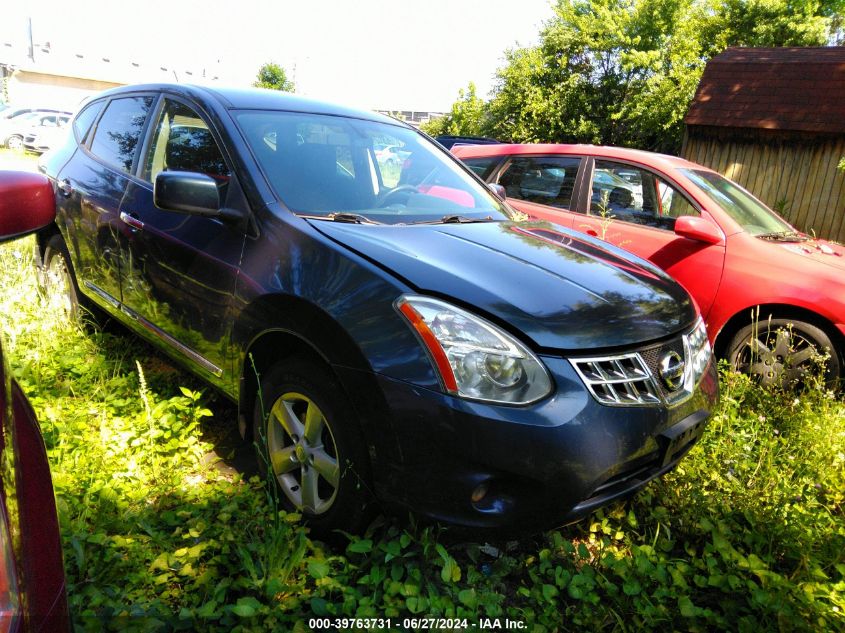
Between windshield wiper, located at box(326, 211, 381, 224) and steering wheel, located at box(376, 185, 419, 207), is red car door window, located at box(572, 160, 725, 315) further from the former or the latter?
windshield wiper, located at box(326, 211, 381, 224)

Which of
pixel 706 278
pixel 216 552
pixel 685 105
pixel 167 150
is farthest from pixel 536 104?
pixel 216 552

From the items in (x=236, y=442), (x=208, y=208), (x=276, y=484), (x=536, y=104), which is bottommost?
(x=236, y=442)

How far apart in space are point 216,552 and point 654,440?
5.24ft

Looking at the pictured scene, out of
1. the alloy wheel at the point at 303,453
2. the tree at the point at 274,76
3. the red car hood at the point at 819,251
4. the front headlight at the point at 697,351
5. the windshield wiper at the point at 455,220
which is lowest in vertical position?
the alloy wheel at the point at 303,453

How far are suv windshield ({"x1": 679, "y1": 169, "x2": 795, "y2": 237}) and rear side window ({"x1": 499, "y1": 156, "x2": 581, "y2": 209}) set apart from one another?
91cm

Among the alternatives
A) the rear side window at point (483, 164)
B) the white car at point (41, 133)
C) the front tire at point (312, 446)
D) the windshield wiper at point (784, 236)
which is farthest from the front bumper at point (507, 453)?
the white car at point (41, 133)

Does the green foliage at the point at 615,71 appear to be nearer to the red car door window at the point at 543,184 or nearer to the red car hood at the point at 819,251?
the red car door window at the point at 543,184

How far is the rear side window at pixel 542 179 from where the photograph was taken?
514 centimetres

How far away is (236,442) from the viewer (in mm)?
3084

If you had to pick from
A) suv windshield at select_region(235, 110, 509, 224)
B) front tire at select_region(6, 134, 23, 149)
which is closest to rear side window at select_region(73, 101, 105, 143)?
suv windshield at select_region(235, 110, 509, 224)

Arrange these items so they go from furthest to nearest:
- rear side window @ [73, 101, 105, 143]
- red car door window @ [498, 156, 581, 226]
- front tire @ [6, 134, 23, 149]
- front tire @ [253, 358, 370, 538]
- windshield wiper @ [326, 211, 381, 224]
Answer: front tire @ [6, 134, 23, 149], red car door window @ [498, 156, 581, 226], rear side window @ [73, 101, 105, 143], windshield wiper @ [326, 211, 381, 224], front tire @ [253, 358, 370, 538]

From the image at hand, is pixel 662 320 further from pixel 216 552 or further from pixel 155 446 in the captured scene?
pixel 155 446

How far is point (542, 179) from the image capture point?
5.36 meters

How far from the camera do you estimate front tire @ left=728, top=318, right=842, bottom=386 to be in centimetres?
360
